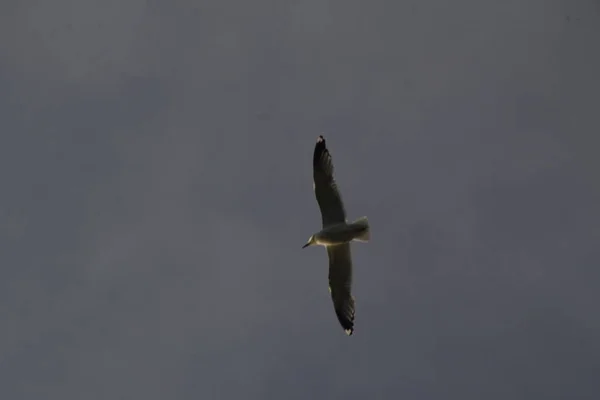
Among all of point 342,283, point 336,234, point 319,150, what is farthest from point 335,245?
point 319,150

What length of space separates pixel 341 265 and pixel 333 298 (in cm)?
96

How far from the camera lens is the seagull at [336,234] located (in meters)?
21.3

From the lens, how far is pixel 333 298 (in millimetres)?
22609

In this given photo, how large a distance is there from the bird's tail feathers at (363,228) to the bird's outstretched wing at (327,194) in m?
0.54

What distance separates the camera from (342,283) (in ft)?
73.3

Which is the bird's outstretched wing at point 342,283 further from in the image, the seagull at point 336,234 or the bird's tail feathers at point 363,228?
the bird's tail feathers at point 363,228

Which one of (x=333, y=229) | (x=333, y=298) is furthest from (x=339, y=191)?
(x=333, y=298)

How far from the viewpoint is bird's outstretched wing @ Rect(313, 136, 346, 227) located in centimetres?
2172

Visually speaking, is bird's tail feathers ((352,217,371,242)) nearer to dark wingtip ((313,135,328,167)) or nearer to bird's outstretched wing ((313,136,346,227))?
bird's outstretched wing ((313,136,346,227))

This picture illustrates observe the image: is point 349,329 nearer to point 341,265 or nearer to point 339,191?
point 341,265

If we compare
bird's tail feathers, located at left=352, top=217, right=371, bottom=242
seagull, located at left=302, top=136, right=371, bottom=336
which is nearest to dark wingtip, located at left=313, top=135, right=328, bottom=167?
seagull, located at left=302, top=136, right=371, bottom=336

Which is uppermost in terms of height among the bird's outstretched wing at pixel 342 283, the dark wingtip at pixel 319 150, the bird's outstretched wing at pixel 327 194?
the dark wingtip at pixel 319 150

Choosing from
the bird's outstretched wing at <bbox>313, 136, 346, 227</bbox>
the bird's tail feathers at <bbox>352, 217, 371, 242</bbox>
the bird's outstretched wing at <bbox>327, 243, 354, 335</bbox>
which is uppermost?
the bird's outstretched wing at <bbox>313, 136, 346, 227</bbox>

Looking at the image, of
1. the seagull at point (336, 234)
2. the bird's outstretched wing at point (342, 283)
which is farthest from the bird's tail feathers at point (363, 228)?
the bird's outstretched wing at point (342, 283)
